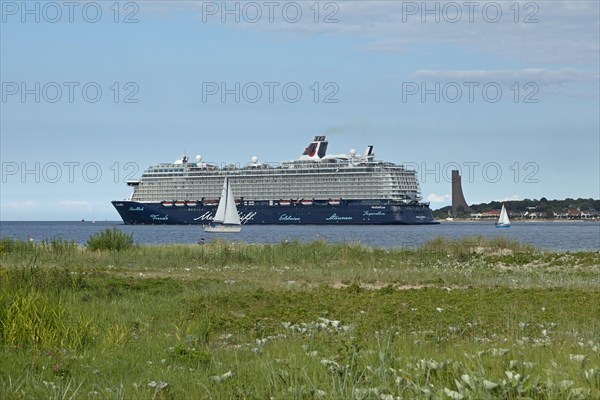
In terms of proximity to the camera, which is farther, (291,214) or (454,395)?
(291,214)

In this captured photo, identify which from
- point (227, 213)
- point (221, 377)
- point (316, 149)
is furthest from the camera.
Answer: point (316, 149)

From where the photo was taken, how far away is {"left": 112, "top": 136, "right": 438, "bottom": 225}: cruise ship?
118m

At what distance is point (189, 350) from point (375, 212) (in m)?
107

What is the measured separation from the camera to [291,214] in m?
120

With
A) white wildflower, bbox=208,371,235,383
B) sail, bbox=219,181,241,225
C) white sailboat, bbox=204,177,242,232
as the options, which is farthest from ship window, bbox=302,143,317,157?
white wildflower, bbox=208,371,235,383

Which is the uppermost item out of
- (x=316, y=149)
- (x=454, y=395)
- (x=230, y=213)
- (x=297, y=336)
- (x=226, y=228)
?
(x=316, y=149)

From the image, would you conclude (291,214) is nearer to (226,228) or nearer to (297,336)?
(226,228)

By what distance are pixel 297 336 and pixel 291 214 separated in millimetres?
107256

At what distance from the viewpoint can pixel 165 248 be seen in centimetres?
3484

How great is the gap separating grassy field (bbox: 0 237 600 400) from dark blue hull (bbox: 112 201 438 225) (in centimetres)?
9179

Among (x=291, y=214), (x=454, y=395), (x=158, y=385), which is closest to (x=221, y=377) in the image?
(x=158, y=385)

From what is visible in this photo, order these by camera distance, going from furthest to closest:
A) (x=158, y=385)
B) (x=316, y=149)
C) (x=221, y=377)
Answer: (x=316, y=149), (x=221, y=377), (x=158, y=385)

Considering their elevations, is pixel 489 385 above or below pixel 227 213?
below

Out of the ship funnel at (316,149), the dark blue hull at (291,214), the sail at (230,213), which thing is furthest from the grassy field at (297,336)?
the ship funnel at (316,149)
